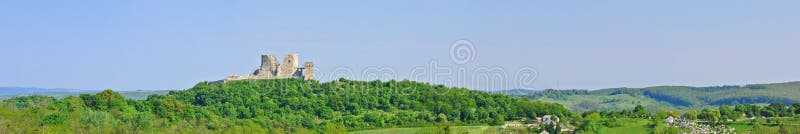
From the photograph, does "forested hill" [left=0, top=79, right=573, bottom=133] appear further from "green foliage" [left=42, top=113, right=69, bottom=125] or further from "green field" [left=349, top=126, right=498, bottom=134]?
"green field" [left=349, top=126, right=498, bottom=134]

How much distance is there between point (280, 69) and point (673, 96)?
102m

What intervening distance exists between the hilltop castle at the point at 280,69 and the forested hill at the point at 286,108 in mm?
605

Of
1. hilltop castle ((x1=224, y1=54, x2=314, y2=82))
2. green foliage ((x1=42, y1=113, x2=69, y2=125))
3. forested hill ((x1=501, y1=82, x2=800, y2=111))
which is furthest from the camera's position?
forested hill ((x1=501, y1=82, x2=800, y2=111))

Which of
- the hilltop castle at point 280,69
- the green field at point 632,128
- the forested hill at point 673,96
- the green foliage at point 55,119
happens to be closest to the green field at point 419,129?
the green field at point 632,128

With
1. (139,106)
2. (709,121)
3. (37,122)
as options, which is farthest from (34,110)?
(709,121)

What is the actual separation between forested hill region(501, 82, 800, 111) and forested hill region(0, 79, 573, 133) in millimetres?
69520

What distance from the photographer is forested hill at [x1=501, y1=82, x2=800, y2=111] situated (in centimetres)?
15200

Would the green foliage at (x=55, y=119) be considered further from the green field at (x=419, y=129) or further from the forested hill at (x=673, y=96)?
the forested hill at (x=673, y=96)

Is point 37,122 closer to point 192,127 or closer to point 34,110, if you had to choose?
point 34,110

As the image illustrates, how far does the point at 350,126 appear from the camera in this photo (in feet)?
220

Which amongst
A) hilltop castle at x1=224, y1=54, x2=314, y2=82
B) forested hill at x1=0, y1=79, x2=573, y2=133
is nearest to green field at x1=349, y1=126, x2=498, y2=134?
forested hill at x1=0, y1=79, x2=573, y2=133

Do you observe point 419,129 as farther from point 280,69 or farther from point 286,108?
point 280,69

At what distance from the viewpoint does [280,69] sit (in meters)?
77.1

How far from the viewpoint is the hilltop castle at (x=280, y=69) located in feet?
252
